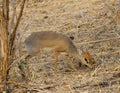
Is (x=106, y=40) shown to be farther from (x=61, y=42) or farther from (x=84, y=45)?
(x=61, y=42)

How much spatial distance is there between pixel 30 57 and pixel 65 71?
551mm

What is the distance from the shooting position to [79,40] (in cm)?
737

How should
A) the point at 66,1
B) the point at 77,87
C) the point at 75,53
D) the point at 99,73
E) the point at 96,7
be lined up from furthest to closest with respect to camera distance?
1. the point at 66,1
2. the point at 96,7
3. the point at 75,53
4. the point at 99,73
5. the point at 77,87

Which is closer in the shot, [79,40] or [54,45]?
[54,45]

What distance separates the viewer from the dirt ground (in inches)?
204

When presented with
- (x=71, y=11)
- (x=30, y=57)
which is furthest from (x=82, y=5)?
(x=30, y=57)

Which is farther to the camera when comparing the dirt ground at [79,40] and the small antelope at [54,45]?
the small antelope at [54,45]

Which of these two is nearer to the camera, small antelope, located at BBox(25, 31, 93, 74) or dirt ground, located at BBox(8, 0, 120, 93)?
dirt ground, located at BBox(8, 0, 120, 93)

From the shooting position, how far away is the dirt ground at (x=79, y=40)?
5186 millimetres

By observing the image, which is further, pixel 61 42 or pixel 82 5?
pixel 82 5

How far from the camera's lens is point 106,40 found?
704 cm

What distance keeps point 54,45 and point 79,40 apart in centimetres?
92

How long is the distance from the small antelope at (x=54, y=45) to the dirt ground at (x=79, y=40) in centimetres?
14

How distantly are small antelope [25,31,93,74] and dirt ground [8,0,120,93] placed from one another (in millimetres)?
137
